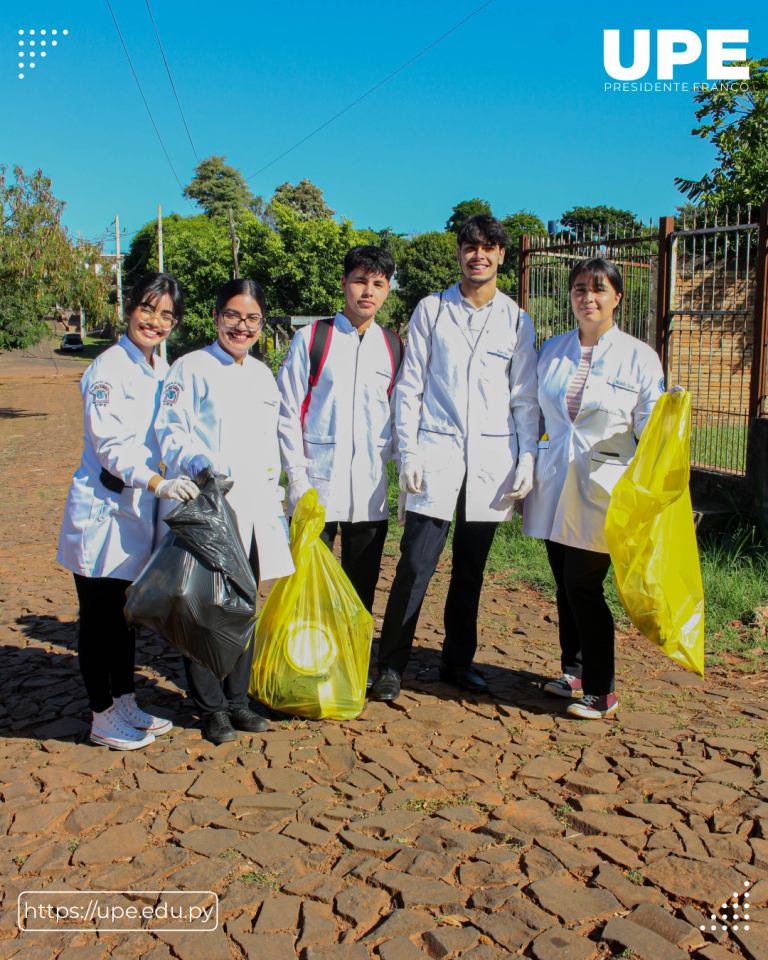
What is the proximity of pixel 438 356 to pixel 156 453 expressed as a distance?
1.25 meters

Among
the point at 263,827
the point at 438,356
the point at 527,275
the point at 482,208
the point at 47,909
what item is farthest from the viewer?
the point at 482,208

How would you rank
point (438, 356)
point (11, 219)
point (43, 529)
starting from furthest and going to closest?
point (11, 219), point (43, 529), point (438, 356)

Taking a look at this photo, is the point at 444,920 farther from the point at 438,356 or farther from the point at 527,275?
the point at 527,275

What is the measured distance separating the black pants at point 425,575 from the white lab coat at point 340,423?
223 millimetres

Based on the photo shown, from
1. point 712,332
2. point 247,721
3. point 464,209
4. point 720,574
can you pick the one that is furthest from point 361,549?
point 464,209

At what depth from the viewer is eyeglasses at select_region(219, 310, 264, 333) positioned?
3.19 m

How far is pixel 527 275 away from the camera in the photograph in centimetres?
807

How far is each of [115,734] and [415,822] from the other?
126 cm

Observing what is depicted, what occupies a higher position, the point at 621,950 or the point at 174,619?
the point at 174,619

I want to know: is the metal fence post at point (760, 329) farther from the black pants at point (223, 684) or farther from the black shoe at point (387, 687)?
the black pants at point (223, 684)

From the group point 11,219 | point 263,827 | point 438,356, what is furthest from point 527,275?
point 11,219

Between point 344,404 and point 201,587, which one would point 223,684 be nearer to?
point 201,587

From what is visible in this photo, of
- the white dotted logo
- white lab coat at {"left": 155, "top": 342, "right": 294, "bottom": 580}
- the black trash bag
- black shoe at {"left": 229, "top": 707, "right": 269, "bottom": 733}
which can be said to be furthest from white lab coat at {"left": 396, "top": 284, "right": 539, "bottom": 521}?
the white dotted logo

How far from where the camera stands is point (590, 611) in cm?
341
